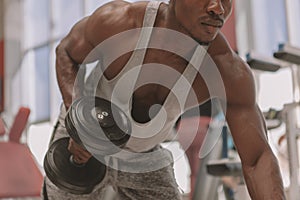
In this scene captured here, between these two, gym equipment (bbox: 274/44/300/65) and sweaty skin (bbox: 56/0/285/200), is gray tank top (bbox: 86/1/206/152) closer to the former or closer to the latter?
sweaty skin (bbox: 56/0/285/200)

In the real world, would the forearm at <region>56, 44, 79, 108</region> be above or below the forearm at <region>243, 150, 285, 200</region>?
above

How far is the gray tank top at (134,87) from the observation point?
148 centimetres

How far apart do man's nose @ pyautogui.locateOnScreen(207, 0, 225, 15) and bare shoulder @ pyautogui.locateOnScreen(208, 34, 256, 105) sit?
0.16 meters

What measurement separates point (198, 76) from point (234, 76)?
0.10m

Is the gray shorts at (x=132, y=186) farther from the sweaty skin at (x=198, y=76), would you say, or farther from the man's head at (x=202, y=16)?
the man's head at (x=202, y=16)

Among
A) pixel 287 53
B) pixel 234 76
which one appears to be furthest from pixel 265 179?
pixel 287 53

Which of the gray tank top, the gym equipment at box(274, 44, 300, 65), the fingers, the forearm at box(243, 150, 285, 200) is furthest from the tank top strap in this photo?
the gym equipment at box(274, 44, 300, 65)

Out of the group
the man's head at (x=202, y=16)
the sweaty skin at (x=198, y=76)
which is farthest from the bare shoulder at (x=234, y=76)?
the man's head at (x=202, y=16)

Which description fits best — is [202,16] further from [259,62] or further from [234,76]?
[259,62]

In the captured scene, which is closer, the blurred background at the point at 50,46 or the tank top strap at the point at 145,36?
the tank top strap at the point at 145,36

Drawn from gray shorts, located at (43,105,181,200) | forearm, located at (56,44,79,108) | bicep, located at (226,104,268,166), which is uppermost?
forearm, located at (56,44,79,108)

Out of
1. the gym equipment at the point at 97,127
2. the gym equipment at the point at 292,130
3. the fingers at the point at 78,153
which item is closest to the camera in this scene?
the gym equipment at the point at 97,127

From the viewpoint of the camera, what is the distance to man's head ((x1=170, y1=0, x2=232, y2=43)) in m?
1.35

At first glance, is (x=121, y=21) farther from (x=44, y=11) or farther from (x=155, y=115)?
(x=44, y=11)
